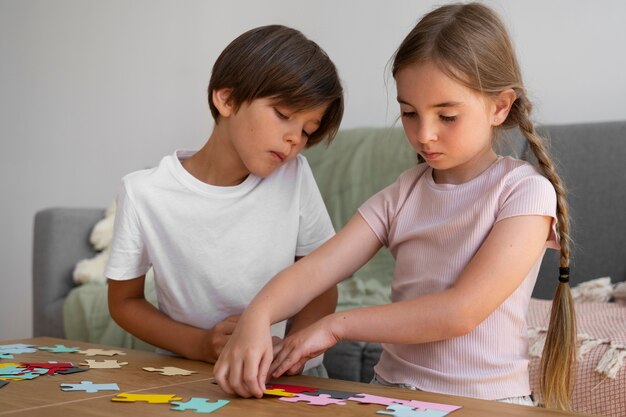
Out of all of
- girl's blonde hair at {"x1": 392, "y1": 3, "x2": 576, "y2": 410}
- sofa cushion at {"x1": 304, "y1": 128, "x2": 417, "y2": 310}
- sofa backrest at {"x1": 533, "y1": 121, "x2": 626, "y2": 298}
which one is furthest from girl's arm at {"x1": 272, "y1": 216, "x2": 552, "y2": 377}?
sofa cushion at {"x1": 304, "y1": 128, "x2": 417, "y2": 310}

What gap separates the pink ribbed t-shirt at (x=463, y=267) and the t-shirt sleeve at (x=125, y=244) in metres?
0.50

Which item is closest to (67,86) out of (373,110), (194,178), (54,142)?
(54,142)

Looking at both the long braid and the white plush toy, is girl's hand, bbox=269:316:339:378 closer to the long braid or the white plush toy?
the long braid

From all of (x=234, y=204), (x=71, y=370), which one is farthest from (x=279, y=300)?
(x=234, y=204)

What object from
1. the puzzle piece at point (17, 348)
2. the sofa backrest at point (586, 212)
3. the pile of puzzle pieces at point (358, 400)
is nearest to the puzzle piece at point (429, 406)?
the pile of puzzle pieces at point (358, 400)

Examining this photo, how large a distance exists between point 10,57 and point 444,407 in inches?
166

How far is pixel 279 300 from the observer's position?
117 centimetres

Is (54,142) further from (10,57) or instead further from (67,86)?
(10,57)

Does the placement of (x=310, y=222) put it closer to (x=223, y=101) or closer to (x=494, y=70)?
(x=223, y=101)

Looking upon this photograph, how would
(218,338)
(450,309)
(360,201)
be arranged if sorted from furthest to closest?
(360,201), (218,338), (450,309)

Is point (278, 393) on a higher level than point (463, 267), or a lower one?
lower

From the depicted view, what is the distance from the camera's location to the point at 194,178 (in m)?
1.54

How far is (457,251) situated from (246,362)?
37 centimetres

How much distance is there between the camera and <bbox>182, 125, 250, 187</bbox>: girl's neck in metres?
1.53
